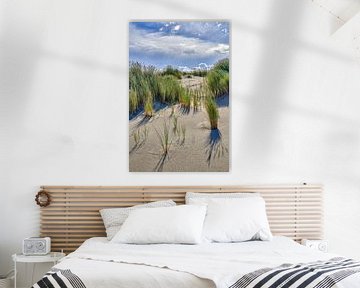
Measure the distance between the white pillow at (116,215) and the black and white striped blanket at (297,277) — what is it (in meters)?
1.94

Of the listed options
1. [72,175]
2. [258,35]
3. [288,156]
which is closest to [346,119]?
[288,156]

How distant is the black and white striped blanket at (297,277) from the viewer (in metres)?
3.06

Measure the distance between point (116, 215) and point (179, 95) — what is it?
1263 millimetres

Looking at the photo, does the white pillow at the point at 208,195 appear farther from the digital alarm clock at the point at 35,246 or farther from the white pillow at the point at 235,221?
the digital alarm clock at the point at 35,246

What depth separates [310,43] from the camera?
215 inches

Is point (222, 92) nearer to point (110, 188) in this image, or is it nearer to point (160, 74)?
point (160, 74)

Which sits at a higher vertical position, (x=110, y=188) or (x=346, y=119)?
(x=346, y=119)

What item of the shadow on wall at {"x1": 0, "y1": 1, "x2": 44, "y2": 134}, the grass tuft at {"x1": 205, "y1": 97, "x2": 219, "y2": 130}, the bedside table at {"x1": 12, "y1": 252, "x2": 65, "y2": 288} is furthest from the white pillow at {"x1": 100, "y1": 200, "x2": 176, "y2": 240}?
the shadow on wall at {"x1": 0, "y1": 1, "x2": 44, "y2": 134}

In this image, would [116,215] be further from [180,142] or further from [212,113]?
[212,113]

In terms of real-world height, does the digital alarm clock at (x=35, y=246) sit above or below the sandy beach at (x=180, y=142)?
below

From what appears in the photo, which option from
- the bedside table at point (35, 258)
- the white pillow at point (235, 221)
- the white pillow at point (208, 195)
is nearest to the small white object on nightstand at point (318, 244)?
the white pillow at point (235, 221)

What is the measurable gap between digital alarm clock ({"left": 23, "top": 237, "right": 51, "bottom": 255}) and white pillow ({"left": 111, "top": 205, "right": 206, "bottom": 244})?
0.71 m

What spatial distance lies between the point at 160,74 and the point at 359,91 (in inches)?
74.5

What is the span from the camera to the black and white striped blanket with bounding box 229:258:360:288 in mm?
3064
